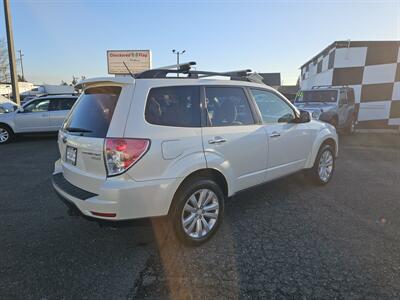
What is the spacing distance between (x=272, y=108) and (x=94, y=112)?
2262 mm

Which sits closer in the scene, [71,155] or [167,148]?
[167,148]

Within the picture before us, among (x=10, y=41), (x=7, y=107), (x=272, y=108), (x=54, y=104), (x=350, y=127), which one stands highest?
(x=10, y=41)

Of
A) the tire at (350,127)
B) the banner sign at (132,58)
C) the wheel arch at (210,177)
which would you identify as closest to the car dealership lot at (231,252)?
the wheel arch at (210,177)

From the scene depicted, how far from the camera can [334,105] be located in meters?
9.72

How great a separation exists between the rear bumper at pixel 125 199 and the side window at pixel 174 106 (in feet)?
1.85

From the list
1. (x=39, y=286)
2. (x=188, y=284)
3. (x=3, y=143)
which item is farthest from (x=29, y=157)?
(x=188, y=284)

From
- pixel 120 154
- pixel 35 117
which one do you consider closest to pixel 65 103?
pixel 35 117

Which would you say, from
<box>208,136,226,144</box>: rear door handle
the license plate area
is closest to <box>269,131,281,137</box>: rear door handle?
<box>208,136,226,144</box>: rear door handle

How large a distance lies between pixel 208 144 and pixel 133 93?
88 cm

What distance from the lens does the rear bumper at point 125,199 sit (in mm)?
2410

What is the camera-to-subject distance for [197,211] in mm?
2969

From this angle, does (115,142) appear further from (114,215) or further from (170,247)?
(170,247)

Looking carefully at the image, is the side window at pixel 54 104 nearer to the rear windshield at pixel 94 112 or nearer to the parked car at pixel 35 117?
the parked car at pixel 35 117

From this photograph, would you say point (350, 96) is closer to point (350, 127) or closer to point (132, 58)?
point (350, 127)
